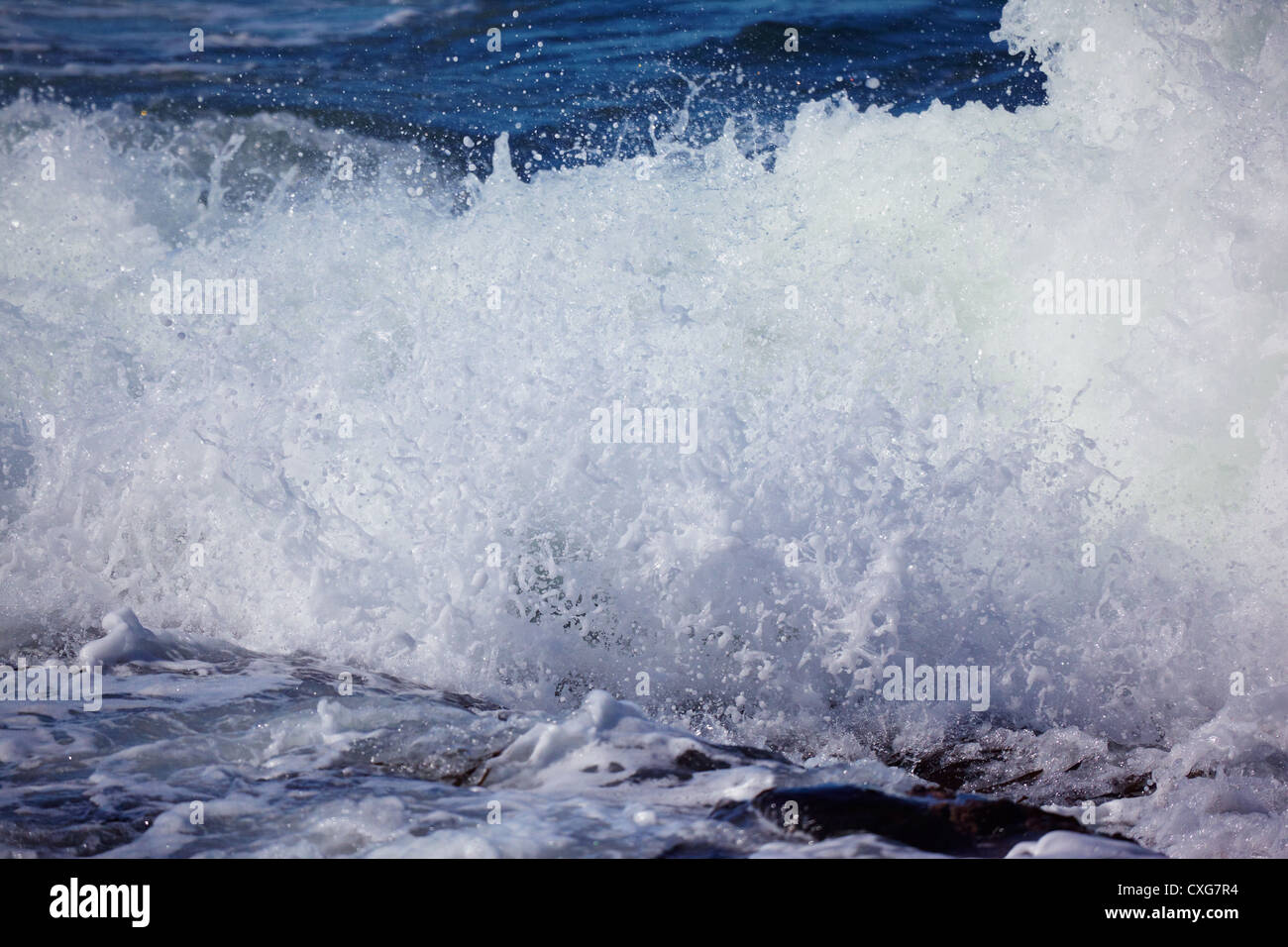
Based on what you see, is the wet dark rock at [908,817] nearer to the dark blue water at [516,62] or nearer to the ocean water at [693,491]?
the ocean water at [693,491]

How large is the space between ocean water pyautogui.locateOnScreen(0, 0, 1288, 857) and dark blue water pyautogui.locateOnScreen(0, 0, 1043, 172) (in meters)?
1.95

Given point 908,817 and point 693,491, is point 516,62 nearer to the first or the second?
point 693,491

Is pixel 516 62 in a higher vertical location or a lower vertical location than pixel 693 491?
higher

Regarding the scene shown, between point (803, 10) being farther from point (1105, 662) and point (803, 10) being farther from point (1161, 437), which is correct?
point (1105, 662)

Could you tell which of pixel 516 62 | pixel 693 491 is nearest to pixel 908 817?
pixel 693 491

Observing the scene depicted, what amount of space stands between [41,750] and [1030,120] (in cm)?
598

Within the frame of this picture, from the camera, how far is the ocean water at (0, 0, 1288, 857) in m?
3.28

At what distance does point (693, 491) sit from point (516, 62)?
232 inches

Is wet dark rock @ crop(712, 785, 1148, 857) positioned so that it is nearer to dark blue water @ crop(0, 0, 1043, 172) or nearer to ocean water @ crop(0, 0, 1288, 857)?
ocean water @ crop(0, 0, 1288, 857)

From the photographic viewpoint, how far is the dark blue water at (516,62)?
8.84m

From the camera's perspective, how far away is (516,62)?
927 cm

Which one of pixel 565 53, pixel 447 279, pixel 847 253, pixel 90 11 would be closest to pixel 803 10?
pixel 565 53

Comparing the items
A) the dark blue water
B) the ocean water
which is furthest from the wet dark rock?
the dark blue water

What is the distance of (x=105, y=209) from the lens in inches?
289
